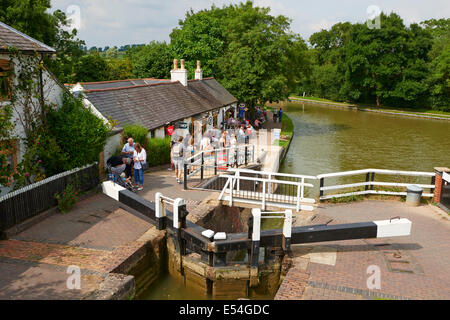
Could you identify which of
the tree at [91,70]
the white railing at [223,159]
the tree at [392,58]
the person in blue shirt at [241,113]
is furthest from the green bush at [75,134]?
the tree at [392,58]

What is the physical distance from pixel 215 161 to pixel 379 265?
8.65 meters

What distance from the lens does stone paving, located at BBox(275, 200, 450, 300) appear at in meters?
7.26

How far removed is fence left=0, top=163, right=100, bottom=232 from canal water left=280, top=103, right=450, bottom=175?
45.8 feet

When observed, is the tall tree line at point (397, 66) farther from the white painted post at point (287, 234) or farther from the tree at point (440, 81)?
the white painted post at point (287, 234)

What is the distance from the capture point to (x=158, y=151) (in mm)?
16562

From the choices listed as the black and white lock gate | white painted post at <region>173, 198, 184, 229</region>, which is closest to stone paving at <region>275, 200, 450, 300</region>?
the black and white lock gate

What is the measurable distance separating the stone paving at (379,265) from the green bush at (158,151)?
805 centimetres

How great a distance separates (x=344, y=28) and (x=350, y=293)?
93.0 metres

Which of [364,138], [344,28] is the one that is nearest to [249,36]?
[364,138]

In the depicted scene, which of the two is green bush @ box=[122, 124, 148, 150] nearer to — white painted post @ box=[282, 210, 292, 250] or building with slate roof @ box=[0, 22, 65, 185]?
building with slate roof @ box=[0, 22, 65, 185]

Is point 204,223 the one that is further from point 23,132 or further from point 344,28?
point 344,28

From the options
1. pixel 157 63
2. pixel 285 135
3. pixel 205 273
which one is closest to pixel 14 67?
pixel 205 273

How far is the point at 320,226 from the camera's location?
9047 mm

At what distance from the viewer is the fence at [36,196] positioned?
924 centimetres
